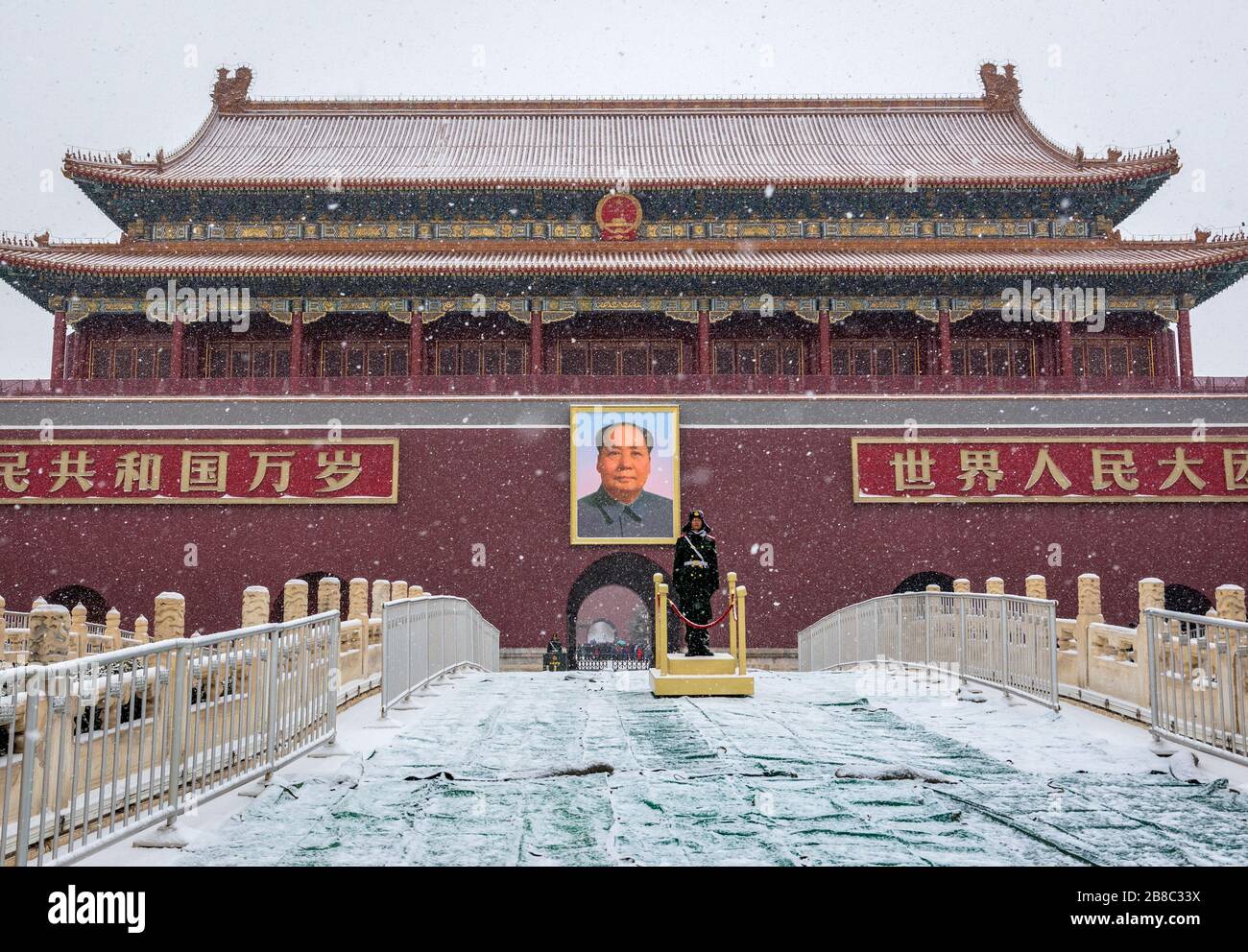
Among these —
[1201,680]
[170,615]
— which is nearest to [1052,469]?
[1201,680]

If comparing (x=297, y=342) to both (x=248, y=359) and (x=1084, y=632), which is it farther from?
(x=1084, y=632)

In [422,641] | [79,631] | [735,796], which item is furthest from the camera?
[79,631]

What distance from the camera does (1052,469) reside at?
18.9 meters

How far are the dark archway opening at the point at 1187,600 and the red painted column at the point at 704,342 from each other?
977 centimetres

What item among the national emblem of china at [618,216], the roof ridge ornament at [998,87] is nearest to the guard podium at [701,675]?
the national emblem of china at [618,216]

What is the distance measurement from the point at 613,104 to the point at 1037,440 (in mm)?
14471

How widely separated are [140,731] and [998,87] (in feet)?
88.7

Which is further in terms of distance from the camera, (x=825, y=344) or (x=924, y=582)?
(x=825, y=344)

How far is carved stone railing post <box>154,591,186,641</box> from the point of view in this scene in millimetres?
8016

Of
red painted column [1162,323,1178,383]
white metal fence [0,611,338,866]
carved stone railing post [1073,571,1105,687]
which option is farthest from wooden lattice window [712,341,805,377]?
white metal fence [0,611,338,866]

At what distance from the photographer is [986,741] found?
24.0 ft

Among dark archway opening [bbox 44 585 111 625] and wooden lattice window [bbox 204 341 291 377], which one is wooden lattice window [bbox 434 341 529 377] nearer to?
wooden lattice window [bbox 204 341 291 377]

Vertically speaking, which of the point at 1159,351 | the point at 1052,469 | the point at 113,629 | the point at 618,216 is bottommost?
the point at 113,629

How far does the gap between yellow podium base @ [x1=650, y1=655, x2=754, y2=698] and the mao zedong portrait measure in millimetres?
8476
